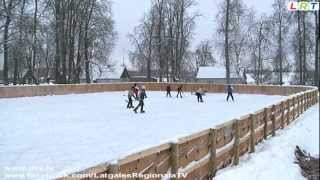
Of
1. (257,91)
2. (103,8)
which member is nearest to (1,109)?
(257,91)

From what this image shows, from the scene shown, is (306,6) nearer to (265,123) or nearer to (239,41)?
(265,123)

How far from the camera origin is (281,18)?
206ft

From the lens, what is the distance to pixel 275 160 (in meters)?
11.7

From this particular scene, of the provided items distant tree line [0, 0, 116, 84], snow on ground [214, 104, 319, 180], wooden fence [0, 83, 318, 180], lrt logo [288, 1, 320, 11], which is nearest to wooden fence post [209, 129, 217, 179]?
wooden fence [0, 83, 318, 180]

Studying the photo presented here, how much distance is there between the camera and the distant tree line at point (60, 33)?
47.7 metres

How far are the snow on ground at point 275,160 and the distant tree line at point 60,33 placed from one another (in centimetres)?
3579

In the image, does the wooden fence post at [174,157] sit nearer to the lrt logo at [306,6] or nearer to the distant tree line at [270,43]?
the lrt logo at [306,6]

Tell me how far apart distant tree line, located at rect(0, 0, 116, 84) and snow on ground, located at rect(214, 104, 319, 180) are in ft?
117

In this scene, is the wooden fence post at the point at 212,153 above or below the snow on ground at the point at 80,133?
above

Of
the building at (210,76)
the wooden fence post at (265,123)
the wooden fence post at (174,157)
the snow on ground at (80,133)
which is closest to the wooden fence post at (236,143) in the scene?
the snow on ground at (80,133)

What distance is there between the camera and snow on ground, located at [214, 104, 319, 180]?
991cm

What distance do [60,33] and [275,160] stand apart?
47872mm

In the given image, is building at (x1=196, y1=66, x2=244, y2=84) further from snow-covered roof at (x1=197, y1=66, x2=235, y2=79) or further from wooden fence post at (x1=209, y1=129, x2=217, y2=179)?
wooden fence post at (x1=209, y1=129, x2=217, y2=179)

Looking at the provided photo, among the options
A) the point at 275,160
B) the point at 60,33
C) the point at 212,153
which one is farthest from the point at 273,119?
the point at 60,33
